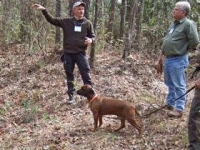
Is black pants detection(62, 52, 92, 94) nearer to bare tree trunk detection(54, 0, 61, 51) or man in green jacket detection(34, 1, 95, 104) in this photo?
man in green jacket detection(34, 1, 95, 104)

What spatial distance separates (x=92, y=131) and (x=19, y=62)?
6.90 meters

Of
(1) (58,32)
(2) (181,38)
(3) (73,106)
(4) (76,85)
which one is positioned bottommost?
(3) (73,106)

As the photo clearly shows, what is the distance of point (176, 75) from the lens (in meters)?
7.80

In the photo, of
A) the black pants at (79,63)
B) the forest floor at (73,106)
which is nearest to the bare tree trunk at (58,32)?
the forest floor at (73,106)

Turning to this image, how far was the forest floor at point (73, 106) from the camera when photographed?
696 cm

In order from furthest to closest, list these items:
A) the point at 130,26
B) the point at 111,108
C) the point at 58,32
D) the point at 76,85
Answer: the point at 58,32 < the point at 130,26 < the point at 76,85 < the point at 111,108

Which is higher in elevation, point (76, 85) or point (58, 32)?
point (58, 32)

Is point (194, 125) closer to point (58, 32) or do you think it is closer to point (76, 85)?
point (76, 85)

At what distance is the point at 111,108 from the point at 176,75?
1609mm

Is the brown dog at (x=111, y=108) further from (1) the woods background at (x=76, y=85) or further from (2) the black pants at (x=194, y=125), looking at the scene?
(2) the black pants at (x=194, y=125)

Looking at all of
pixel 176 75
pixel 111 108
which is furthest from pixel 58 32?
pixel 111 108

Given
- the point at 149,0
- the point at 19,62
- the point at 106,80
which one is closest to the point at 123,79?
the point at 106,80

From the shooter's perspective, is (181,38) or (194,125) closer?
(194,125)

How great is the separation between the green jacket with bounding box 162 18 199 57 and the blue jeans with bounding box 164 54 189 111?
0.49 ft
